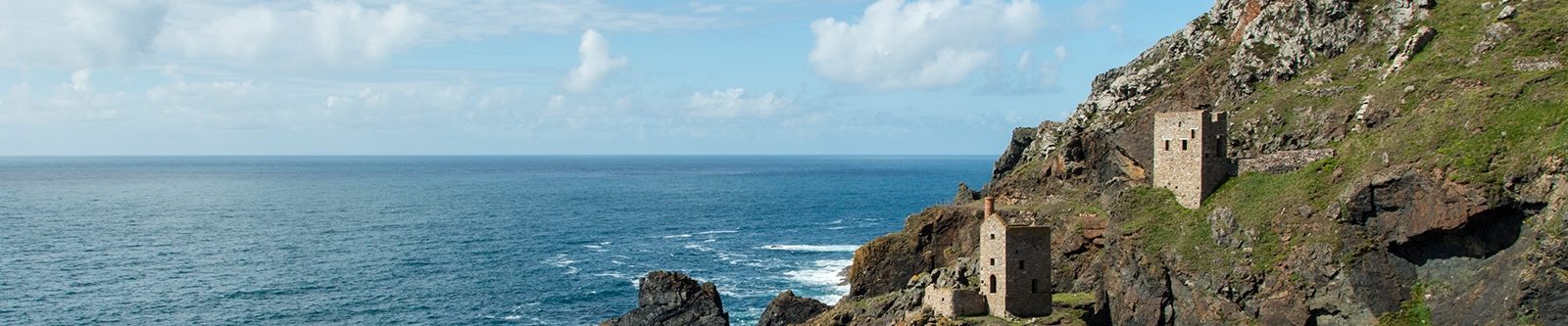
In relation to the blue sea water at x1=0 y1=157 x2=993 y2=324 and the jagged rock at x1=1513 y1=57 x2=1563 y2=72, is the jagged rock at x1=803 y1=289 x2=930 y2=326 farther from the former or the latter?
the jagged rock at x1=1513 y1=57 x2=1563 y2=72

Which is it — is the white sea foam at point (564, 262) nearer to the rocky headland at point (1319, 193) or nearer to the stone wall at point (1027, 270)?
the rocky headland at point (1319, 193)

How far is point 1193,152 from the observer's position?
217 ft

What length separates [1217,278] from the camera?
198 ft

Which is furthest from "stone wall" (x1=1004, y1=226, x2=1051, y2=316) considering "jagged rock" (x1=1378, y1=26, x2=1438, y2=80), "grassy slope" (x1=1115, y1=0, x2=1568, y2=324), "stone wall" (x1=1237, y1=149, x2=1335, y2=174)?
"jagged rock" (x1=1378, y1=26, x2=1438, y2=80)

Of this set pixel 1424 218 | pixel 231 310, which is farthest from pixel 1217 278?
pixel 231 310

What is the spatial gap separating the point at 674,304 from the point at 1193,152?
35.3m

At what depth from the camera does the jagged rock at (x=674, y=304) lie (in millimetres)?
81562

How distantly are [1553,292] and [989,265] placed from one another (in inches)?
973

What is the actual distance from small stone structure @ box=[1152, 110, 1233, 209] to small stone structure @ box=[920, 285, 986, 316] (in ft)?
43.5

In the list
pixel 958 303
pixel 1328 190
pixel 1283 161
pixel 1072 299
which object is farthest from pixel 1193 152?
pixel 958 303

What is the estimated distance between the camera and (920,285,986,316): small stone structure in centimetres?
6293

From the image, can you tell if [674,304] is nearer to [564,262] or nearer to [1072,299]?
[1072,299]

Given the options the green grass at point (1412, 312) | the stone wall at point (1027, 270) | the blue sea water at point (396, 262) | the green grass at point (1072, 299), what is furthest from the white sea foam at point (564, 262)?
the green grass at point (1412, 312)

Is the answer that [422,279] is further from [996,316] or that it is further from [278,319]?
[996,316]
